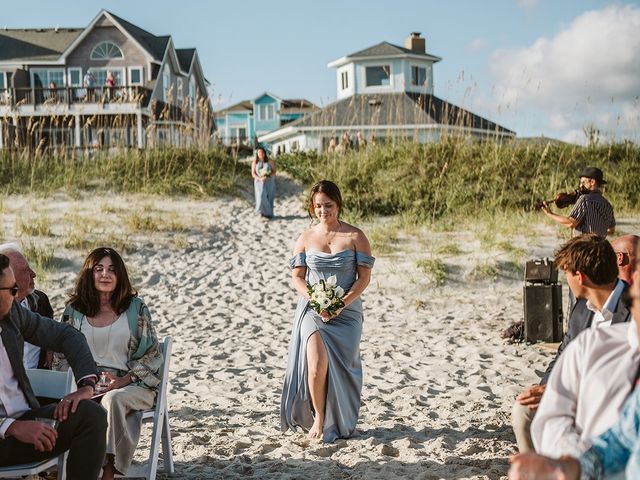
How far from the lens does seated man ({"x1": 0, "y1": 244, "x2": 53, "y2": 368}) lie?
4820 mm

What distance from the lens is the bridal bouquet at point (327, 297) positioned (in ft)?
19.5

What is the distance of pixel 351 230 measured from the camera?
6.33m

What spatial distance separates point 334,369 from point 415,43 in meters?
35.9

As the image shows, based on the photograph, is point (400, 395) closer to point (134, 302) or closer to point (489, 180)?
point (134, 302)

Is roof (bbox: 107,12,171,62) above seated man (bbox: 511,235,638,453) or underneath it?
above

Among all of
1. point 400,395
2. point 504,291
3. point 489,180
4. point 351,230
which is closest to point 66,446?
point 351,230

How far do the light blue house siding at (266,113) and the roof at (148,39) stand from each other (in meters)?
19.8

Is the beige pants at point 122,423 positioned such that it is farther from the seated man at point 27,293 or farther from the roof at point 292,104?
the roof at point 292,104

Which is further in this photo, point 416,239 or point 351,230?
point 416,239

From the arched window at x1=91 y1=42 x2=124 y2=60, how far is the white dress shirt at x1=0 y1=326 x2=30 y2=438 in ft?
117

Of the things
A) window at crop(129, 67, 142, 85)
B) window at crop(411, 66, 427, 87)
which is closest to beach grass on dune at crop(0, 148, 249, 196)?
window at crop(129, 67, 142, 85)

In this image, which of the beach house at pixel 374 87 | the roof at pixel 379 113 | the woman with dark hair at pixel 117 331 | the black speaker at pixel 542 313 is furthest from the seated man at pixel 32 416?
the beach house at pixel 374 87

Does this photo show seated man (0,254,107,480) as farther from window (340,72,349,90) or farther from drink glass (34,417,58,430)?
window (340,72,349,90)

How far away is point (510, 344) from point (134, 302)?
17.8 feet
